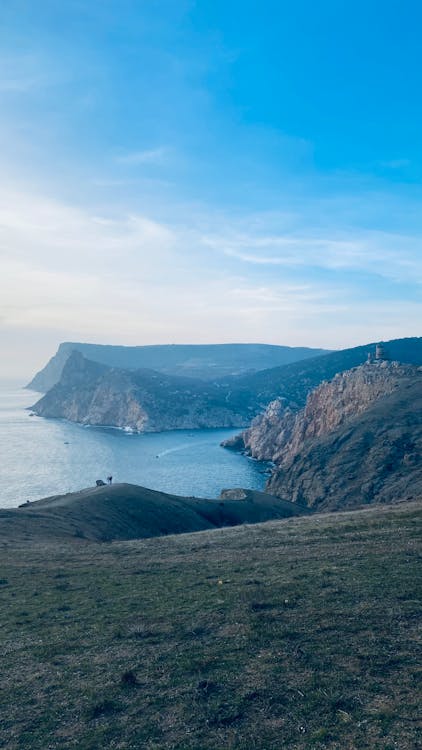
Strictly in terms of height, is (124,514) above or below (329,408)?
below

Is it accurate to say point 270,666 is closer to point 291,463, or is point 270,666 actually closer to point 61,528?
point 61,528

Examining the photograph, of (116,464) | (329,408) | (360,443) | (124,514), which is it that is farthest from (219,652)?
(116,464)

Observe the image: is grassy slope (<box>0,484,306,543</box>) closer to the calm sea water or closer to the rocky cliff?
the rocky cliff

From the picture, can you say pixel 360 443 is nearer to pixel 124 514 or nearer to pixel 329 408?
pixel 329 408

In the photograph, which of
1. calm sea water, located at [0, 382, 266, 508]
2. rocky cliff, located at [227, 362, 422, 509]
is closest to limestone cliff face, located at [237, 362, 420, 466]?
rocky cliff, located at [227, 362, 422, 509]

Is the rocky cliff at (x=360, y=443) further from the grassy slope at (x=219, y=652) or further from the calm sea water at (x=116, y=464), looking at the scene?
the grassy slope at (x=219, y=652)

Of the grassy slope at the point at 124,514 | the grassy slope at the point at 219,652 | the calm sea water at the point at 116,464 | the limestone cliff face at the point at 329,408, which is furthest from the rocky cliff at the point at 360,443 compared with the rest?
the grassy slope at the point at 219,652

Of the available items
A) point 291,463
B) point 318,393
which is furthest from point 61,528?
point 318,393
